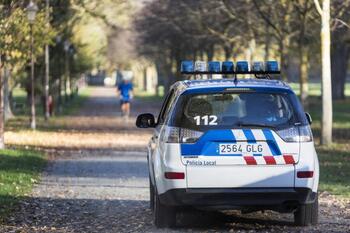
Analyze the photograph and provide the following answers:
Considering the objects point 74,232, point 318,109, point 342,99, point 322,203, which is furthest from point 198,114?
point 342,99

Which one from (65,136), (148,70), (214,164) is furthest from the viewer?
(148,70)

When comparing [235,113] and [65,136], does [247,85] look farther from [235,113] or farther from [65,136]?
[65,136]

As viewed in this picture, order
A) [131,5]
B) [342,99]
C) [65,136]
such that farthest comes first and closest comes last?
[342,99] < [131,5] < [65,136]

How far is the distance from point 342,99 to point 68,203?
41820 millimetres

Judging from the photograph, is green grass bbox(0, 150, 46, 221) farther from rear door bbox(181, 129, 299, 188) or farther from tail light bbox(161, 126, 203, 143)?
rear door bbox(181, 129, 299, 188)

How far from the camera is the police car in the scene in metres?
9.09

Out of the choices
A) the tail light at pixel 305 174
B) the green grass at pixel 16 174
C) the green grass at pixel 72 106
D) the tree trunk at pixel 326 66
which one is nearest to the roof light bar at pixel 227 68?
the tail light at pixel 305 174

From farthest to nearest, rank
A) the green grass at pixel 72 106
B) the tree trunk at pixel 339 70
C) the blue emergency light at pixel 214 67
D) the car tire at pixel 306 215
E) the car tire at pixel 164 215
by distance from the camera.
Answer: the tree trunk at pixel 339 70, the green grass at pixel 72 106, the blue emergency light at pixel 214 67, the car tire at pixel 306 215, the car tire at pixel 164 215

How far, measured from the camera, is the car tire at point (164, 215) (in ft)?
31.2

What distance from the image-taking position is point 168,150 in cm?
923

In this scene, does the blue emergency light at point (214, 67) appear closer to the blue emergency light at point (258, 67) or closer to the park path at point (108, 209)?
the blue emergency light at point (258, 67)

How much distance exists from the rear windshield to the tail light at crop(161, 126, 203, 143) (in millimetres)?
55

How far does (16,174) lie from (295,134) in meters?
7.29

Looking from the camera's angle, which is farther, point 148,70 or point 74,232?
point 148,70
